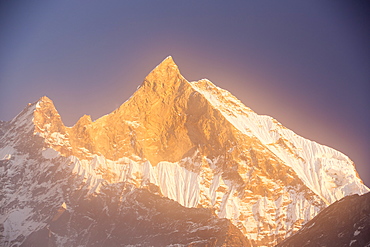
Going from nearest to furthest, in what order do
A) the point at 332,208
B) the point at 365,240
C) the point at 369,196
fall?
the point at 365,240, the point at 369,196, the point at 332,208

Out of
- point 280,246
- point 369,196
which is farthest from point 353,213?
point 280,246

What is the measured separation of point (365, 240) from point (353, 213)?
13.4m

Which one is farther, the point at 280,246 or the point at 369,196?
the point at 280,246

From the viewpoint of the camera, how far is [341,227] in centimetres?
17125

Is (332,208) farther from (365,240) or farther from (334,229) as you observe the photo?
(365,240)

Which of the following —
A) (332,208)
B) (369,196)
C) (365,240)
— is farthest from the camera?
(332,208)

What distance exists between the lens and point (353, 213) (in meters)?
172

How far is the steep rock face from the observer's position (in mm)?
162837

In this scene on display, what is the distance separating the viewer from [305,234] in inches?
7141

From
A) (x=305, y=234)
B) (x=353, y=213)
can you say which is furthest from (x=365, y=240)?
(x=305, y=234)

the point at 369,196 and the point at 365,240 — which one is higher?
the point at 369,196

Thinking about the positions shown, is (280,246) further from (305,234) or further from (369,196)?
(369,196)

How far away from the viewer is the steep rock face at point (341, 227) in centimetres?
16284

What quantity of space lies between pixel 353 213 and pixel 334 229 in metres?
5.87
